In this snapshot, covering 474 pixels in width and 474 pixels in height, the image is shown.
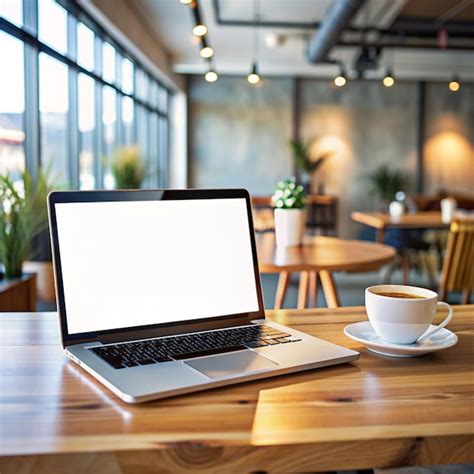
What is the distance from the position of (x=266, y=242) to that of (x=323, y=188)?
23.9 feet

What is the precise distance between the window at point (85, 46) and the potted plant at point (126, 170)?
862 millimetres

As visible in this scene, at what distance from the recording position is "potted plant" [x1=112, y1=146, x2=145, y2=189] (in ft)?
18.6

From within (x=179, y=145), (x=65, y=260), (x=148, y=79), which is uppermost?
(x=148, y=79)

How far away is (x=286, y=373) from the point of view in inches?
32.3

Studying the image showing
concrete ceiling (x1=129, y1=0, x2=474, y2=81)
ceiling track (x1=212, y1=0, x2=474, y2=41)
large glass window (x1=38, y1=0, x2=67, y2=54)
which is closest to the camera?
large glass window (x1=38, y1=0, x2=67, y2=54)

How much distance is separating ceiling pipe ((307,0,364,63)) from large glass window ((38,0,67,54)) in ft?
7.59

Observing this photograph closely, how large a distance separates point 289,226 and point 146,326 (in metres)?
1.96

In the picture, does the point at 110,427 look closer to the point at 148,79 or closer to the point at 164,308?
the point at 164,308

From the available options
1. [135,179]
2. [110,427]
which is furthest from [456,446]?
[135,179]

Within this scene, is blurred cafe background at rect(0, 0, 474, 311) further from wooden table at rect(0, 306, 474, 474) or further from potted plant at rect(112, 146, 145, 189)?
wooden table at rect(0, 306, 474, 474)

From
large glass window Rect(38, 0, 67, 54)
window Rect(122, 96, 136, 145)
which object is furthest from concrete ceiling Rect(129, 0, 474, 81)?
large glass window Rect(38, 0, 67, 54)

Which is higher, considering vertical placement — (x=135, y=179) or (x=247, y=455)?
(x=135, y=179)

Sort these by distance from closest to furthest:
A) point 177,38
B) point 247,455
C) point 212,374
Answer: point 247,455, point 212,374, point 177,38

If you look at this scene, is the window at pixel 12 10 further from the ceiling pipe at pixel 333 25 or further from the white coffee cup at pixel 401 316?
the white coffee cup at pixel 401 316
